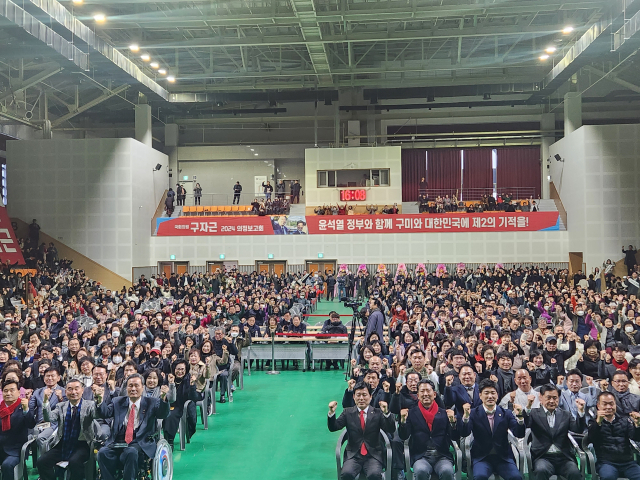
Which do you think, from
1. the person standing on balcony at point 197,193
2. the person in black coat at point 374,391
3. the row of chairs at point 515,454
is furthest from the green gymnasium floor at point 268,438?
the person standing on balcony at point 197,193

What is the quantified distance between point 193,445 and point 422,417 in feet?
11.8

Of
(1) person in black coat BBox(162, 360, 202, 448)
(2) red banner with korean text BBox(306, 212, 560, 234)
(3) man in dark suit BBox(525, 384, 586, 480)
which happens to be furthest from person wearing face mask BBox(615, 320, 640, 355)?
(2) red banner with korean text BBox(306, 212, 560, 234)

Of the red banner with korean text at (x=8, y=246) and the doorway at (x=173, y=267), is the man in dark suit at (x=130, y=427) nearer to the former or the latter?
the red banner with korean text at (x=8, y=246)

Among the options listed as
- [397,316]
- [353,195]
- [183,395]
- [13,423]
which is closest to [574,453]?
[183,395]

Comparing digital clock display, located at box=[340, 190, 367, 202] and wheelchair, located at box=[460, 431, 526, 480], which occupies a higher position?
digital clock display, located at box=[340, 190, 367, 202]

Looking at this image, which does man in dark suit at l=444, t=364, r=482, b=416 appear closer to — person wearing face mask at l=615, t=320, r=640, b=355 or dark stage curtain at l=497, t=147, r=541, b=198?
person wearing face mask at l=615, t=320, r=640, b=355

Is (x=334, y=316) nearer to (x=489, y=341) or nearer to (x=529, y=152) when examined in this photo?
(x=489, y=341)

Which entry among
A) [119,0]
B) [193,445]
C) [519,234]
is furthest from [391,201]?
[193,445]

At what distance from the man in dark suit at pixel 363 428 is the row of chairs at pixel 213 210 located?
27.3 metres

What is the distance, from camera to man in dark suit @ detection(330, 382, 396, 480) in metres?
6.17

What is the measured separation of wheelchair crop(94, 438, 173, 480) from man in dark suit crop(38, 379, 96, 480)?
316 mm

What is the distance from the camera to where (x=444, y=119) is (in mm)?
37188

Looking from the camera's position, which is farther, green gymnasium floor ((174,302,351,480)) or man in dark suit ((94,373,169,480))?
green gymnasium floor ((174,302,351,480))

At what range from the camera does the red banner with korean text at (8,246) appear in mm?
24594
